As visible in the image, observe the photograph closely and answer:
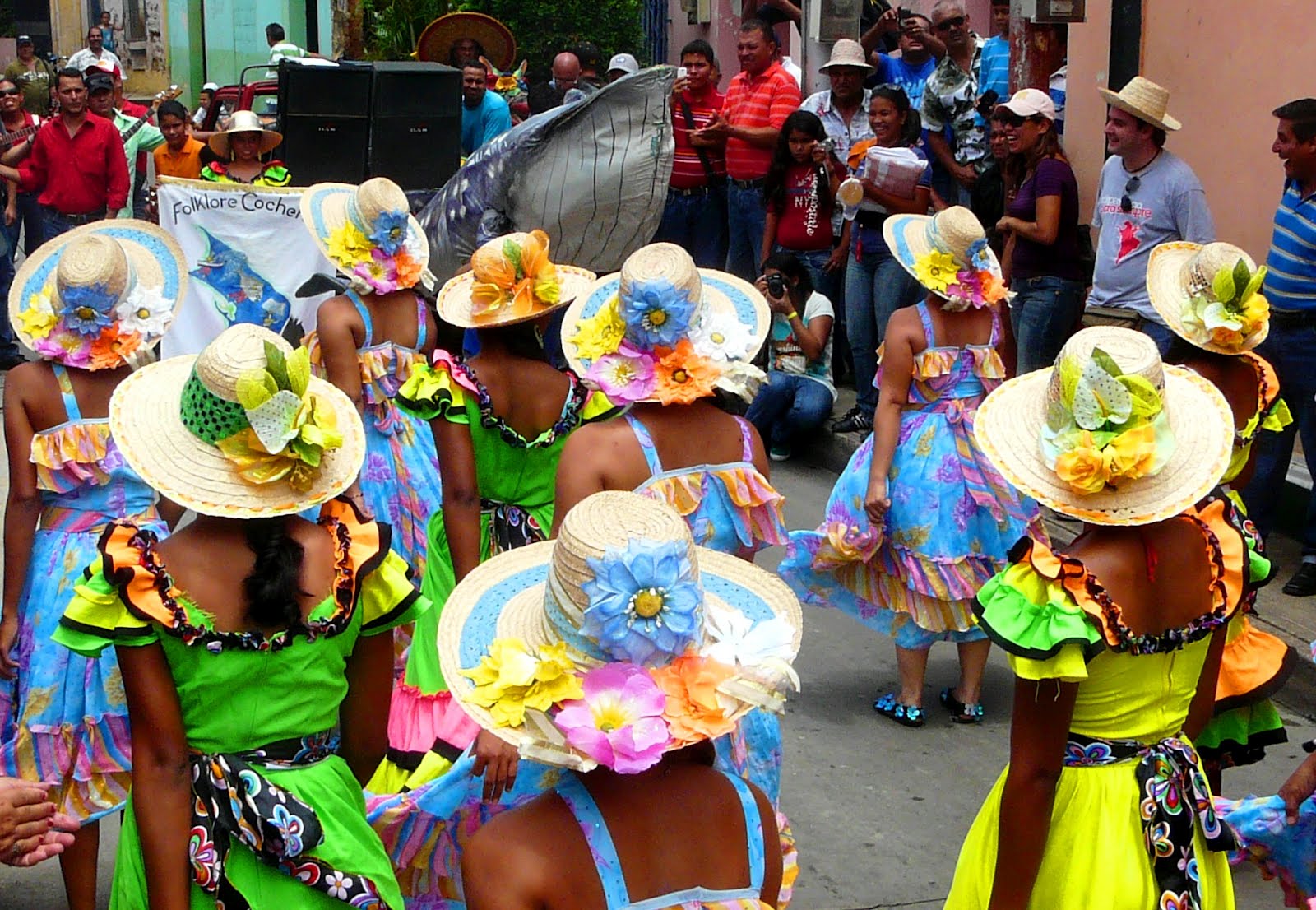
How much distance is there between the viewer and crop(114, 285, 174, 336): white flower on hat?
5.00m

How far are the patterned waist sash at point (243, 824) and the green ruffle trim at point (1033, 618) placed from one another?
138 centimetres

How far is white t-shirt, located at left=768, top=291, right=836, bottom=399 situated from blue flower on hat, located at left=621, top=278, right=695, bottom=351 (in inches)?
253

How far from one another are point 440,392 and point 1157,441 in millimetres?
2608

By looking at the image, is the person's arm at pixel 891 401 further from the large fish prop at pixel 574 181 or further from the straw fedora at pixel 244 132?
the straw fedora at pixel 244 132

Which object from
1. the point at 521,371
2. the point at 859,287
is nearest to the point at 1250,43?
the point at 859,287

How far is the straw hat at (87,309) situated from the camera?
4.88m

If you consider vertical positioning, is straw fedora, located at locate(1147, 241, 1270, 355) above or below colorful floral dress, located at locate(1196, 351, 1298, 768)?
above

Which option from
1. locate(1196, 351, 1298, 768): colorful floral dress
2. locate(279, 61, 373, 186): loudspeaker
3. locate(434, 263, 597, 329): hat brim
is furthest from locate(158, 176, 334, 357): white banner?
locate(1196, 351, 1298, 768): colorful floral dress

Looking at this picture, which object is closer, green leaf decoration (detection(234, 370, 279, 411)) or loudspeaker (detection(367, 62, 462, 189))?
green leaf decoration (detection(234, 370, 279, 411))

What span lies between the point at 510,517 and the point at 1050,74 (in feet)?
24.5

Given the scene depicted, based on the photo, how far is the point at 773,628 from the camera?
2.89m

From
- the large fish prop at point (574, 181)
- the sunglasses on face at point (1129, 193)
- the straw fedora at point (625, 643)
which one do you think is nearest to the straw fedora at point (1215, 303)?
the straw fedora at point (625, 643)

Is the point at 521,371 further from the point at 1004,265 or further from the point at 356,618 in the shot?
the point at 1004,265

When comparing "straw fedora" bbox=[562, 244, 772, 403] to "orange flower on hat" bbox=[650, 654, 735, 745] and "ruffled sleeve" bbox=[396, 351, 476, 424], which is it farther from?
"orange flower on hat" bbox=[650, 654, 735, 745]
